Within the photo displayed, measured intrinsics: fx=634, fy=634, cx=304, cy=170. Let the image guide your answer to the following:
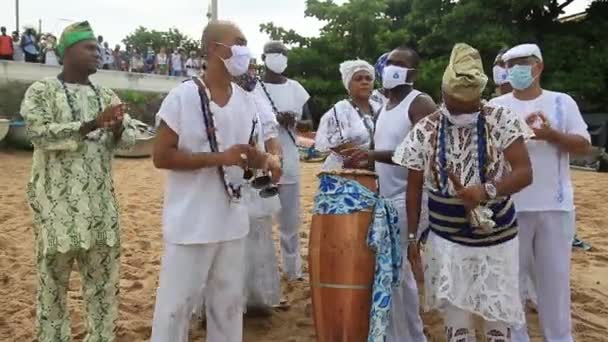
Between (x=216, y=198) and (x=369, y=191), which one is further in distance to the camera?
(x=369, y=191)

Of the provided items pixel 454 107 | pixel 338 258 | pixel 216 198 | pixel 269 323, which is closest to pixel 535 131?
pixel 454 107

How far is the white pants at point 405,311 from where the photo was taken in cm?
383

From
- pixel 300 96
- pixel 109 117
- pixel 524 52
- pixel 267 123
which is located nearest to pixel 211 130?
pixel 109 117

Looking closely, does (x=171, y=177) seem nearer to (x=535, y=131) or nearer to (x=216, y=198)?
(x=216, y=198)

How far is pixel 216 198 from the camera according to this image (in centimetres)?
304

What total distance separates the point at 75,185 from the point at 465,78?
215 centimetres

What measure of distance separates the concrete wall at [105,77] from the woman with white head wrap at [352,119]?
49.0ft

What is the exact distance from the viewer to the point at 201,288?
10.2 ft

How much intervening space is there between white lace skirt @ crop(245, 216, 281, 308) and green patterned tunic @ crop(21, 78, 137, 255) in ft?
4.16

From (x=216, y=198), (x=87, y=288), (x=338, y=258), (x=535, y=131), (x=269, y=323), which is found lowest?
(x=269, y=323)

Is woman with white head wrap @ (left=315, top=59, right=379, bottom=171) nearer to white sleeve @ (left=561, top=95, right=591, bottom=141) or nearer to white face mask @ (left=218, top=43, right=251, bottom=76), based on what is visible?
white sleeve @ (left=561, top=95, right=591, bottom=141)

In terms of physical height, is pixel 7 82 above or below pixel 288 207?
above

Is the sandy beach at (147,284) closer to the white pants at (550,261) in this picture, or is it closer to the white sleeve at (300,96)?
the white pants at (550,261)

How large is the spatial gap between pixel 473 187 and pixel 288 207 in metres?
2.86
